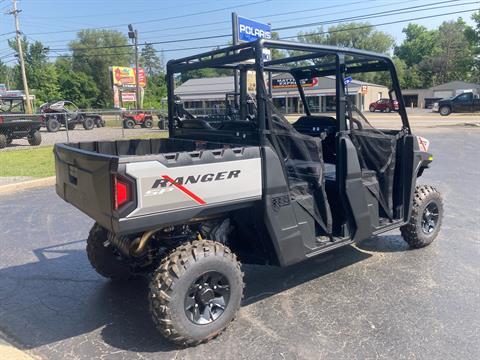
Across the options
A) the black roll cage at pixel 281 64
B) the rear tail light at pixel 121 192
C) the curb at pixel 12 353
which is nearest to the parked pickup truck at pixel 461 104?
the black roll cage at pixel 281 64

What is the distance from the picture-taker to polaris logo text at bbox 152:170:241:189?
2.90 meters

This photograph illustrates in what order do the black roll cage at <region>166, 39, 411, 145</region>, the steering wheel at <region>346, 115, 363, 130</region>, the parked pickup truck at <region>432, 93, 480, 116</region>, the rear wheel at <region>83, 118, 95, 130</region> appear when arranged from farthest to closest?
1. the parked pickup truck at <region>432, 93, 480, 116</region>
2. the rear wheel at <region>83, 118, 95, 130</region>
3. the steering wheel at <region>346, 115, 363, 130</region>
4. the black roll cage at <region>166, 39, 411, 145</region>

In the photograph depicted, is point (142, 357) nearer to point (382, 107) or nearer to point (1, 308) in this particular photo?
point (1, 308)

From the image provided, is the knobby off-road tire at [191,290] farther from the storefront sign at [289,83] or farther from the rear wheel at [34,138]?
the rear wheel at [34,138]

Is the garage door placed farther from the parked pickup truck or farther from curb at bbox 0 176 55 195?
curb at bbox 0 176 55 195

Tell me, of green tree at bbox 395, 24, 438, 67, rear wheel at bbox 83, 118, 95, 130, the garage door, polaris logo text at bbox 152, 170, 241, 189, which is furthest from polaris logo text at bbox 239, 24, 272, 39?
green tree at bbox 395, 24, 438, 67

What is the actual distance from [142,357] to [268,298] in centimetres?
131

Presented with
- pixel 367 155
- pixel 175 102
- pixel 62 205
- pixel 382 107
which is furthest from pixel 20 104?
pixel 382 107

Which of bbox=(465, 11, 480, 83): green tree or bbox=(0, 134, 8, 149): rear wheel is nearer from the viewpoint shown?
→ bbox=(0, 134, 8, 149): rear wheel

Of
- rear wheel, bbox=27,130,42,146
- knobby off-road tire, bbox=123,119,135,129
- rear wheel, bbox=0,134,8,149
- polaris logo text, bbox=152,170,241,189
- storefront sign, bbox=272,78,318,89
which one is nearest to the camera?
polaris logo text, bbox=152,170,241,189

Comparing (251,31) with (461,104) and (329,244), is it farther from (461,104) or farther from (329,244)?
(461,104)

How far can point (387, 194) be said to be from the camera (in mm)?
4539

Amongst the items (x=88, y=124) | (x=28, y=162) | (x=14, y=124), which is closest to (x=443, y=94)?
(x=88, y=124)

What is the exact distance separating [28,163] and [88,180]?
10.7 metres
